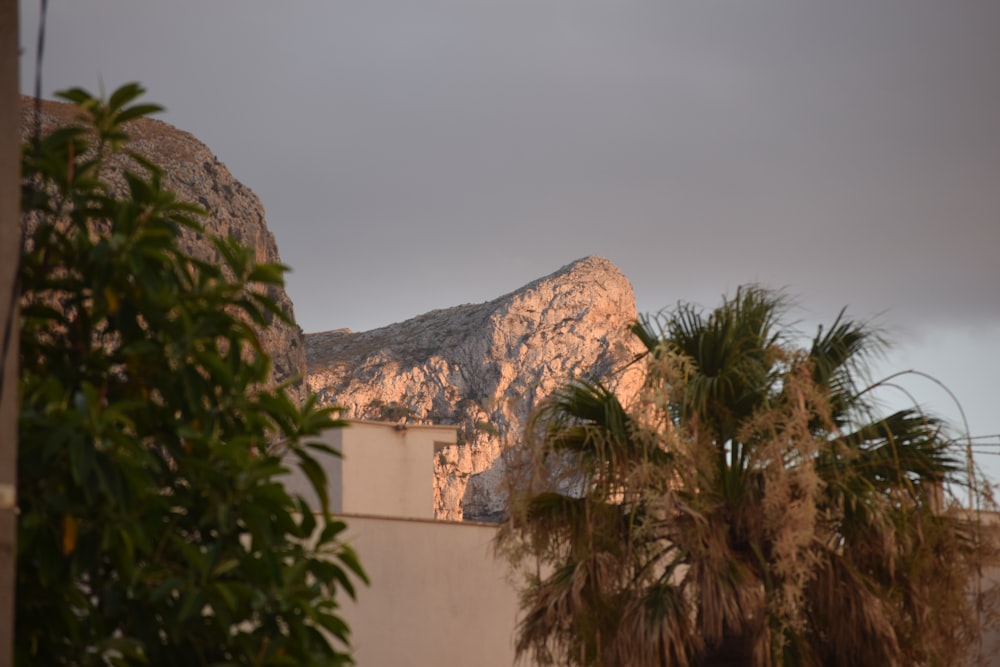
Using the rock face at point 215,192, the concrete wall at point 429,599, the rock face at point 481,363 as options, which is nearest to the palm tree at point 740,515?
the concrete wall at point 429,599

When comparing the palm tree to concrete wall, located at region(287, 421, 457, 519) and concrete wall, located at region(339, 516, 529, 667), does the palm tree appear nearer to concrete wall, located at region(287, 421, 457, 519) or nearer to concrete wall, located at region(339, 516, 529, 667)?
concrete wall, located at region(339, 516, 529, 667)

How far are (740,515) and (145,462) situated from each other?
23.1 ft

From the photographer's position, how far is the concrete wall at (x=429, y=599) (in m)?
15.0

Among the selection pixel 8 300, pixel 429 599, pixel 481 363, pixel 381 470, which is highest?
pixel 481 363

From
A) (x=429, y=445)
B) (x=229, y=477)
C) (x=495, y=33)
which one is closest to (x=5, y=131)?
(x=229, y=477)

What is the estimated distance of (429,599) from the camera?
1555 cm

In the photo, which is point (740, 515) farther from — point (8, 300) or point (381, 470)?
point (8, 300)

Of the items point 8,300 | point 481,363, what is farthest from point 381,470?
point 481,363

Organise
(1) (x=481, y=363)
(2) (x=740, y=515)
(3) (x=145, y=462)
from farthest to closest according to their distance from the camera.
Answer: (1) (x=481, y=363) → (2) (x=740, y=515) → (3) (x=145, y=462)

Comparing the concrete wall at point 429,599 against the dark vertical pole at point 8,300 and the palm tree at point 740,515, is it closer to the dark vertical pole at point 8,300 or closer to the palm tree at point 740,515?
the palm tree at point 740,515

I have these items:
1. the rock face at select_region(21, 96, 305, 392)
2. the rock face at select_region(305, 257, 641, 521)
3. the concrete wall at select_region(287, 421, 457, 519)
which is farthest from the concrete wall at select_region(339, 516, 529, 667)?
the rock face at select_region(305, 257, 641, 521)

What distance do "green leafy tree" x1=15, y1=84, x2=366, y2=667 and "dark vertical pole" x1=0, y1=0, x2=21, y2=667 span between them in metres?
0.31

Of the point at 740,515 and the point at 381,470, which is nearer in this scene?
the point at 740,515

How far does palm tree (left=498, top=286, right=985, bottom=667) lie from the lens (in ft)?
35.3
